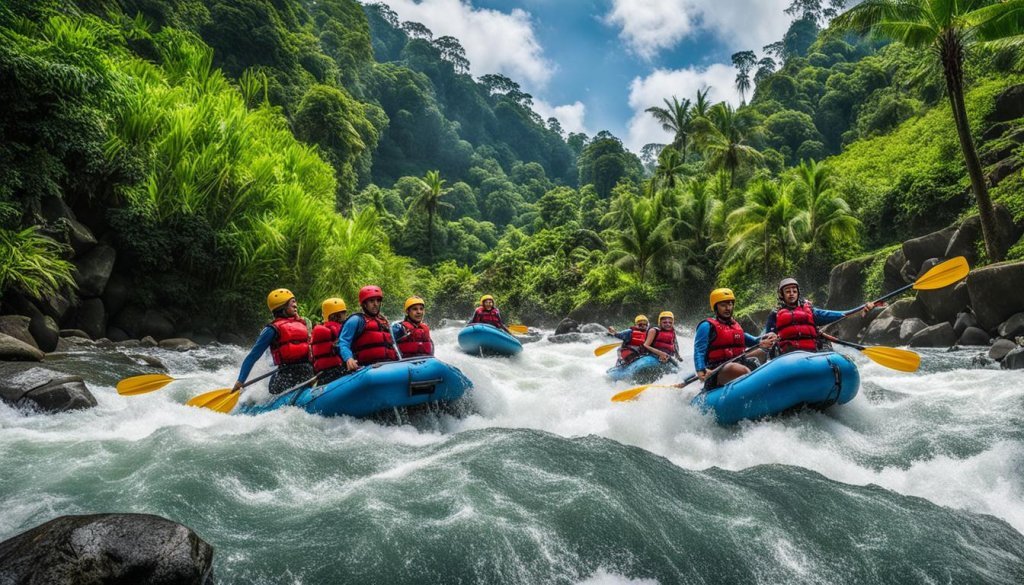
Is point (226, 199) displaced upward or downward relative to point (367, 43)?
downward

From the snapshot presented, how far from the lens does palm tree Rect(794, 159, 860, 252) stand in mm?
20406

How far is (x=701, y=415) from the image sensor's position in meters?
5.57

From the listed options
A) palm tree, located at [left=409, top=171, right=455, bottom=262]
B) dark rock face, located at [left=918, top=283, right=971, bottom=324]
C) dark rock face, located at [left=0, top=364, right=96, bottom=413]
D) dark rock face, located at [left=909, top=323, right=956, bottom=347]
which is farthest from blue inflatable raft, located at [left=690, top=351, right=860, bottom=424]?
palm tree, located at [left=409, top=171, right=455, bottom=262]

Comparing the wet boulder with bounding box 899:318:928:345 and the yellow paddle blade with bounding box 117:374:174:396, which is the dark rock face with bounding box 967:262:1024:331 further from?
the yellow paddle blade with bounding box 117:374:174:396

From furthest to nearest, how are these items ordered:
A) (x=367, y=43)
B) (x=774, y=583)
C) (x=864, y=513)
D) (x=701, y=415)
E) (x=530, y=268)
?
(x=367, y=43) → (x=530, y=268) → (x=701, y=415) → (x=864, y=513) → (x=774, y=583)

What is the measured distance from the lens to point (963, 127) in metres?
11.9

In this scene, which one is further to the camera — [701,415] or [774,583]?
[701,415]

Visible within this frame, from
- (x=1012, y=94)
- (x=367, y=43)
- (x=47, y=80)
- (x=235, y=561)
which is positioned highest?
(x=367, y=43)

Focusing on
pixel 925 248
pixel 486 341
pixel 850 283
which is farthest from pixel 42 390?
pixel 850 283

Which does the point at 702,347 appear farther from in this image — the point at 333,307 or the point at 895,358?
the point at 333,307

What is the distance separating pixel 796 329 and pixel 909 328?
9.36m

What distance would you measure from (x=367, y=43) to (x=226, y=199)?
46656mm

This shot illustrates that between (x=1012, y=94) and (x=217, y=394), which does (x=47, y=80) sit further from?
(x=1012, y=94)

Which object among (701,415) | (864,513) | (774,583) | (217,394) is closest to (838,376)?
(701,415)
